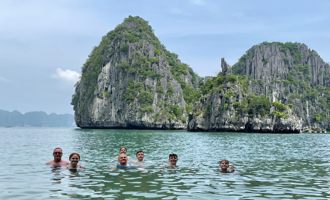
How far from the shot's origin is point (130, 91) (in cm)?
16662

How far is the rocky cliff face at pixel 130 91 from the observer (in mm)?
158000

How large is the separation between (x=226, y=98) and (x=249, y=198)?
11092 centimetres

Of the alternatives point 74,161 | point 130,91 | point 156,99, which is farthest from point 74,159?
A: point 130,91

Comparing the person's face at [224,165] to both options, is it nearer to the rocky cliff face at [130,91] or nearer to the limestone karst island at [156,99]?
the limestone karst island at [156,99]

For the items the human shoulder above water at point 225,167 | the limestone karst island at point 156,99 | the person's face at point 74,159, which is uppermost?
the limestone karst island at point 156,99

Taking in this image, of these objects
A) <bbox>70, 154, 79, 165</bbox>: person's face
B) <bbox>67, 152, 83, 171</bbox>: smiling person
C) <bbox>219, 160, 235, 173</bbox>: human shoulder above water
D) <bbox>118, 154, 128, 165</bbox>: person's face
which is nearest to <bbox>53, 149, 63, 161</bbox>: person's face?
<bbox>67, 152, 83, 171</bbox>: smiling person

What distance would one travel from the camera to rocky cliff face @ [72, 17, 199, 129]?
158 m

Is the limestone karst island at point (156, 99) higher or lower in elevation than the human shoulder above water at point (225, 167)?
higher

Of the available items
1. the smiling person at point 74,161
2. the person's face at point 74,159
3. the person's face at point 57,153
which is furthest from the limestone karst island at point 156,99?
the person's face at point 74,159

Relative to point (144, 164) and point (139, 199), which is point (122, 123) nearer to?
point (144, 164)

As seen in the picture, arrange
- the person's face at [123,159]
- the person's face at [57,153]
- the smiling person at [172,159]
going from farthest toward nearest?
1. the smiling person at [172,159]
2. the person's face at [123,159]
3. the person's face at [57,153]

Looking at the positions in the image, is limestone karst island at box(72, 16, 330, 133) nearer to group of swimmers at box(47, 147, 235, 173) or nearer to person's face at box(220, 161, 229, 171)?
group of swimmers at box(47, 147, 235, 173)

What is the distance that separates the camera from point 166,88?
171250mm

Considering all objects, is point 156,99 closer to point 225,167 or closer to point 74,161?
point 225,167
